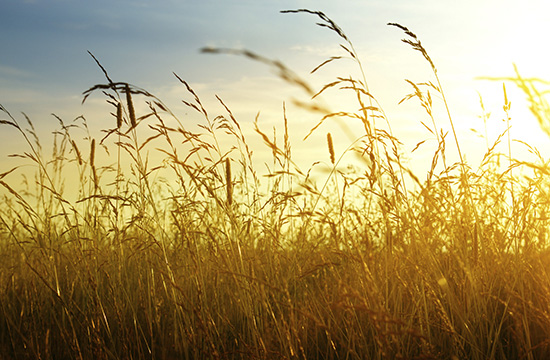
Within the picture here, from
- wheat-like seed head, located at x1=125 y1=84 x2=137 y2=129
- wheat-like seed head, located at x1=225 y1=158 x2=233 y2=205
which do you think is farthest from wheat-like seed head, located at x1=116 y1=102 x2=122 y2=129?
wheat-like seed head, located at x1=225 y1=158 x2=233 y2=205

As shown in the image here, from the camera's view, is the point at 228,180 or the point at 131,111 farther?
the point at 228,180

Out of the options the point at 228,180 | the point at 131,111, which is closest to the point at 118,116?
the point at 131,111

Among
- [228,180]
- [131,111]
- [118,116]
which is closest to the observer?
[131,111]

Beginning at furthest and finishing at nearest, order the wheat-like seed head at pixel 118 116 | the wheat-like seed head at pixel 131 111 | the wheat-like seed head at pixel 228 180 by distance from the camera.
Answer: the wheat-like seed head at pixel 228 180
the wheat-like seed head at pixel 118 116
the wheat-like seed head at pixel 131 111

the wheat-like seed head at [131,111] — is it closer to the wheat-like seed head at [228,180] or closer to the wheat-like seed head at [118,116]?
the wheat-like seed head at [118,116]

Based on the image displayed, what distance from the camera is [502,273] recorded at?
221 cm

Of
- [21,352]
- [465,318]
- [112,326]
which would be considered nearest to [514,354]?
[465,318]

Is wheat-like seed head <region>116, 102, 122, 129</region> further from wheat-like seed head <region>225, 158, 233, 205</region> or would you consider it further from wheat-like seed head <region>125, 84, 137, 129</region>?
wheat-like seed head <region>225, 158, 233, 205</region>

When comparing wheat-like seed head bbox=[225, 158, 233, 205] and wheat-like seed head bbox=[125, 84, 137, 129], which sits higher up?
wheat-like seed head bbox=[125, 84, 137, 129]

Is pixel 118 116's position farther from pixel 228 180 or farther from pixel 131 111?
pixel 228 180

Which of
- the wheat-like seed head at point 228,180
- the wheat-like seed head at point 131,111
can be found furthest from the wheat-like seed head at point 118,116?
the wheat-like seed head at point 228,180

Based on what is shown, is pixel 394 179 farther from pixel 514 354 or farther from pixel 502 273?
pixel 514 354

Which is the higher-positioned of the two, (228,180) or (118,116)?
(118,116)

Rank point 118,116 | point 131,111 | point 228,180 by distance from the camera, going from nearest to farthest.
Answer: point 131,111
point 118,116
point 228,180
